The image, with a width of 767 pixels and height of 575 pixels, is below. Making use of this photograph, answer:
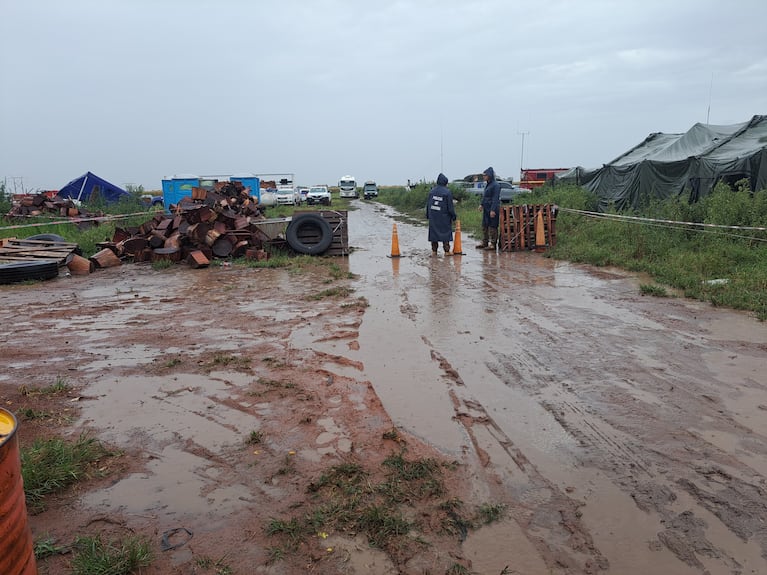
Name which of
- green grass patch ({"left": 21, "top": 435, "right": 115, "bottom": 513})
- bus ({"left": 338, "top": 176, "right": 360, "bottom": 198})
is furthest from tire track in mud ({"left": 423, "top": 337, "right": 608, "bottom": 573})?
bus ({"left": 338, "top": 176, "right": 360, "bottom": 198})

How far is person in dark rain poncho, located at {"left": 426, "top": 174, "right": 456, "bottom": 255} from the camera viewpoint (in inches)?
533

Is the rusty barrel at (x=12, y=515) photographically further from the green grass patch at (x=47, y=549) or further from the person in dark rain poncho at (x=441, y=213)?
the person in dark rain poncho at (x=441, y=213)

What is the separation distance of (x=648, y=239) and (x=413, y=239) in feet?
25.9

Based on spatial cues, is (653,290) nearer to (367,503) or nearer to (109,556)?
(367,503)

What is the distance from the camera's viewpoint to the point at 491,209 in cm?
1416

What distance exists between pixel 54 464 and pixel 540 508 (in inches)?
124

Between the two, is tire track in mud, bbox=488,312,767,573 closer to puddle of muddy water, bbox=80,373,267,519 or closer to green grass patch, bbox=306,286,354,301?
puddle of muddy water, bbox=80,373,267,519

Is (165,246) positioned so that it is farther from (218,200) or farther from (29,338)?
(29,338)

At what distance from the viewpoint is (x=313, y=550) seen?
2.82 metres

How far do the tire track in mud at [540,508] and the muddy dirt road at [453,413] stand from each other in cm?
1

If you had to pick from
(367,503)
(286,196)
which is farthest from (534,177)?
(367,503)

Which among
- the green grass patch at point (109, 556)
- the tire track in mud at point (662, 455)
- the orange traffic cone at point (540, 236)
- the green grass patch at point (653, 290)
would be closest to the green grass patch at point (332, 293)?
the tire track in mud at point (662, 455)

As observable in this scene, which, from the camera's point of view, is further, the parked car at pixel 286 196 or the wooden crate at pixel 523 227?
the parked car at pixel 286 196

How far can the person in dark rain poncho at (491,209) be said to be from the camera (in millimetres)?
14088
